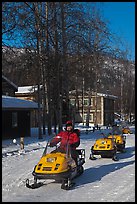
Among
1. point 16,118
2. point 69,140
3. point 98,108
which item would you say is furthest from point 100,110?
point 69,140

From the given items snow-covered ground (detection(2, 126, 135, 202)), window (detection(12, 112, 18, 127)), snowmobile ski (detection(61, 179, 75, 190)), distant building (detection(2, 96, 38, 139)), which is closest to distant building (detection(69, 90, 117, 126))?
distant building (detection(2, 96, 38, 139))

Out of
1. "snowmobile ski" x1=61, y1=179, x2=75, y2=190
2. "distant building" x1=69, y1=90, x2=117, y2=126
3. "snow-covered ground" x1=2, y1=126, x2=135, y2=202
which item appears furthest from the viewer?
"distant building" x1=69, y1=90, x2=117, y2=126

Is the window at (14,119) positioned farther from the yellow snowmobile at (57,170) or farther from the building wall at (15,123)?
the yellow snowmobile at (57,170)

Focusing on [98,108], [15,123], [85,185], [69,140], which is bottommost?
[85,185]

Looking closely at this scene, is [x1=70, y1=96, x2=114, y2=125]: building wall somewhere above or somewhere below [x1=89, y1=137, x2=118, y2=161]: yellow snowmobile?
above

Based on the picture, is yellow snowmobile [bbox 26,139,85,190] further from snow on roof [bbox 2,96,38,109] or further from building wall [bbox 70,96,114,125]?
building wall [bbox 70,96,114,125]

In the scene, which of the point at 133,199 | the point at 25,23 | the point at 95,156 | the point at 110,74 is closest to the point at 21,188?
the point at 133,199

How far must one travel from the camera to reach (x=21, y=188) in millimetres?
8594

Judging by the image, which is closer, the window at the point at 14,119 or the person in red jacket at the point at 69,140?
the person in red jacket at the point at 69,140

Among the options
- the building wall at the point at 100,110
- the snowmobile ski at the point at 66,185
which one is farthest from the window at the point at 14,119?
the building wall at the point at 100,110

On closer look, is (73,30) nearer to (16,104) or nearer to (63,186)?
(16,104)

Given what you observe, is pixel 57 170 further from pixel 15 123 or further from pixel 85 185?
pixel 15 123

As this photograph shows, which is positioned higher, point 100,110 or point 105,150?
point 100,110

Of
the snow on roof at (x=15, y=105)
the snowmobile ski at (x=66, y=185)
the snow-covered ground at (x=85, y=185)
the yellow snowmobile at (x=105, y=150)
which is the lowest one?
the snow-covered ground at (x=85, y=185)
